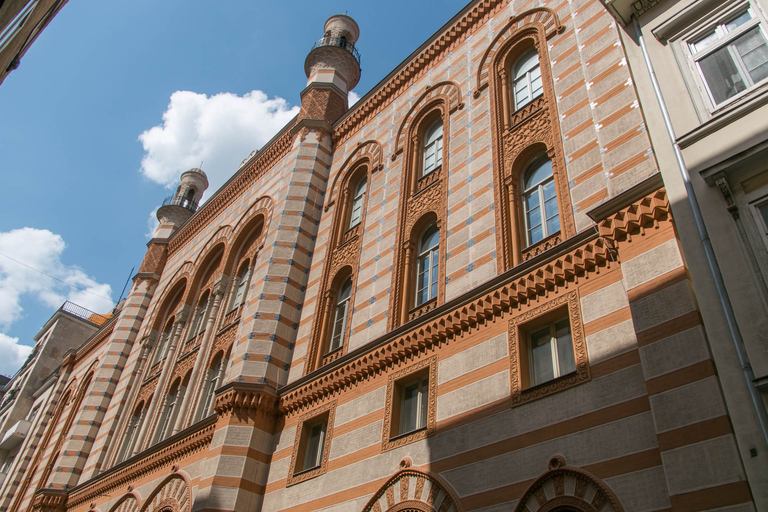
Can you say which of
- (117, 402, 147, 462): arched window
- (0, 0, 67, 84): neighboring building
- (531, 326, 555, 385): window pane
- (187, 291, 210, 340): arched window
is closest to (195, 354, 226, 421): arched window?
(187, 291, 210, 340): arched window

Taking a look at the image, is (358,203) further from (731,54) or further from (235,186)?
(731,54)

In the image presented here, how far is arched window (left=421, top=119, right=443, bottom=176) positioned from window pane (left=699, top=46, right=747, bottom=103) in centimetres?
683

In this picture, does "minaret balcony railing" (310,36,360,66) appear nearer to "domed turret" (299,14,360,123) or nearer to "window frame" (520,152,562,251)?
"domed turret" (299,14,360,123)

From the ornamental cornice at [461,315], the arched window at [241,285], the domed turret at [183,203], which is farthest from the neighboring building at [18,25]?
the domed turret at [183,203]

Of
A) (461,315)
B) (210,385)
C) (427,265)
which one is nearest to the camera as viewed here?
(461,315)

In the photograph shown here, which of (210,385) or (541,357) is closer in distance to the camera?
(541,357)

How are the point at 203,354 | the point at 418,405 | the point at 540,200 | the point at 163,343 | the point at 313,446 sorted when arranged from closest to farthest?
the point at 418,405 < the point at 540,200 < the point at 313,446 < the point at 203,354 < the point at 163,343

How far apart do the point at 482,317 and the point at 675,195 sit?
3.73 m

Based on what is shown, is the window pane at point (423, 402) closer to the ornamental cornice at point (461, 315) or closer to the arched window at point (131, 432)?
the ornamental cornice at point (461, 315)

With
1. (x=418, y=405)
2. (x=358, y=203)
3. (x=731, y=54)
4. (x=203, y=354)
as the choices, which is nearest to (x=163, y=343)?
(x=203, y=354)

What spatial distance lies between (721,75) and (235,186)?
17682mm

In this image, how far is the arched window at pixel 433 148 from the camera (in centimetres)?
1461

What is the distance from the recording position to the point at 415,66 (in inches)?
666

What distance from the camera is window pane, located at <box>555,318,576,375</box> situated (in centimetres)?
881
